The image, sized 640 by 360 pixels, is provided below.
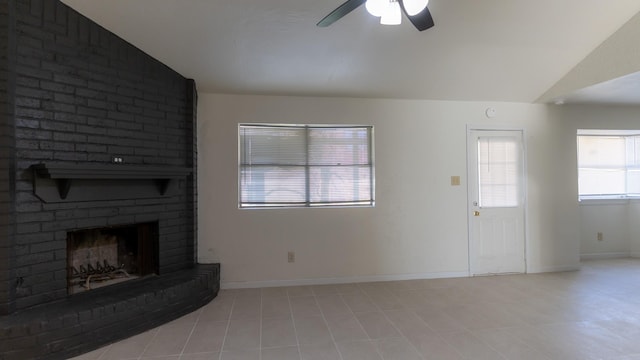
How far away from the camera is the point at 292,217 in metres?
3.87

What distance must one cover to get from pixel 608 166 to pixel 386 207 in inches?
161

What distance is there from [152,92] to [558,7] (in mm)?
3840

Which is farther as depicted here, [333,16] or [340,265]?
[340,265]

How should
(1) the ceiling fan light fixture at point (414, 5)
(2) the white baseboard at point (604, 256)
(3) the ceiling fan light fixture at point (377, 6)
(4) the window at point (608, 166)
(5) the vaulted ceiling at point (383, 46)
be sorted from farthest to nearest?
(4) the window at point (608, 166) < (2) the white baseboard at point (604, 256) < (5) the vaulted ceiling at point (383, 46) < (3) the ceiling fan light fixture at point (377, 6) < (1) the ceiling fan light fixture at point (414, 5)

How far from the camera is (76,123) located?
2592 mm

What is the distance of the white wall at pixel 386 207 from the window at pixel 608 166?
121cm

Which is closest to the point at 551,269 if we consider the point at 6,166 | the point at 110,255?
the point at 110,255

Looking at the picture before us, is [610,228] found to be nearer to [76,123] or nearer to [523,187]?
[523,187]

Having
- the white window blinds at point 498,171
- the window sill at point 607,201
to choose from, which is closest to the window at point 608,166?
the window sill at point 607,201

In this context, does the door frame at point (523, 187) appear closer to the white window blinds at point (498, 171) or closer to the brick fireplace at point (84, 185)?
the white window blinds at point (498, 171)

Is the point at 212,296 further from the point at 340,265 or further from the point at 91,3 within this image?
the point at 91,3

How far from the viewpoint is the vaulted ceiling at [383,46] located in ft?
8.79

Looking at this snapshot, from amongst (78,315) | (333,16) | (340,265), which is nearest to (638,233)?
(340,265)

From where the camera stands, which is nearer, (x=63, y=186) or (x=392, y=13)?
(x=392, y=13)
